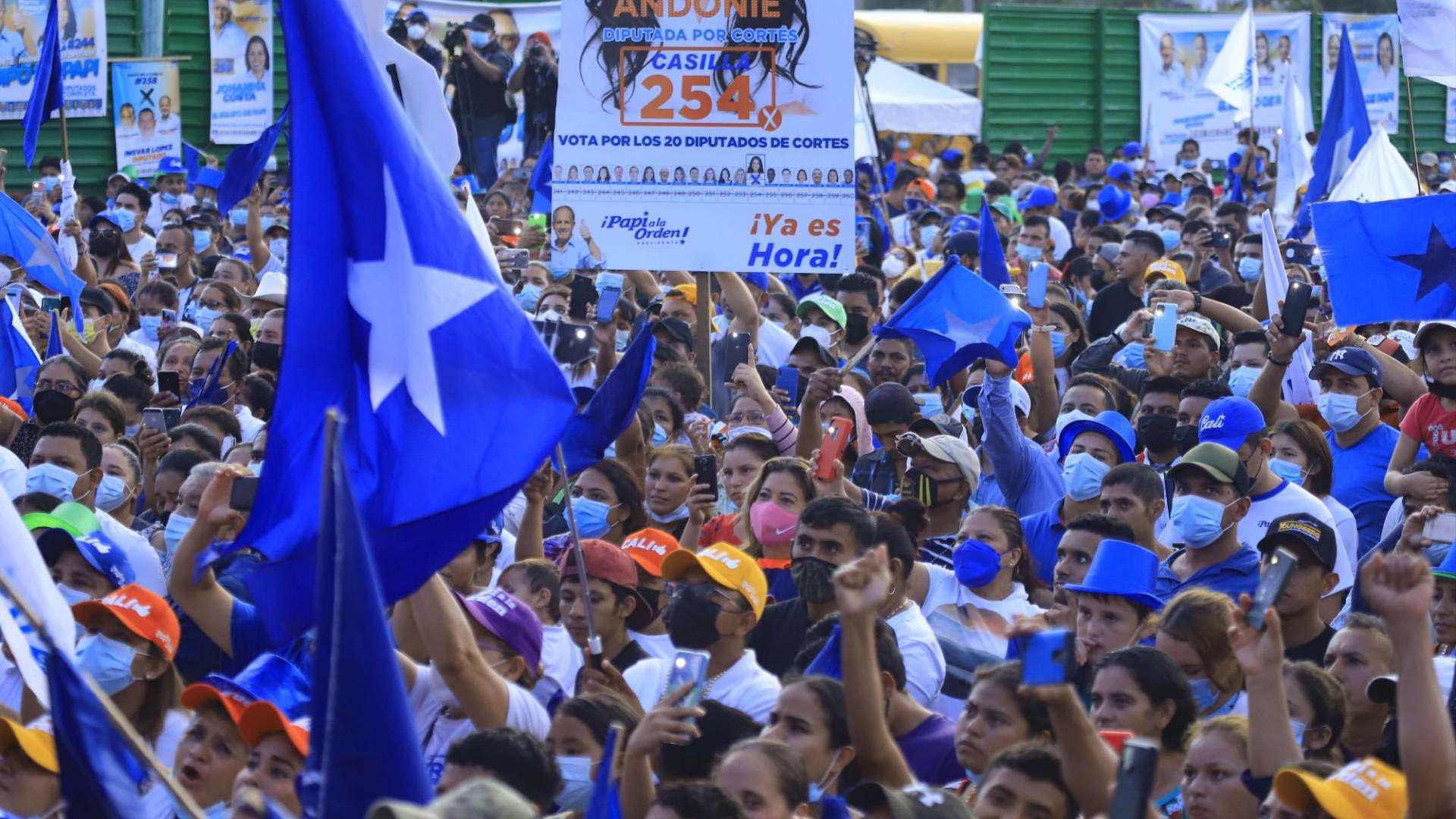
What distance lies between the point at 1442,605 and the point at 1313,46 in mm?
23536

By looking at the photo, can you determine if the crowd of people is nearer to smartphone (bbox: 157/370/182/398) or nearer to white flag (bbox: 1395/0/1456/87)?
smartphone (bbox: 157/370/182/398)

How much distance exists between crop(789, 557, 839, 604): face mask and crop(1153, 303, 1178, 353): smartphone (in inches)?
136

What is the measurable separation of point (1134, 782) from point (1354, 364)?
5.08 meters

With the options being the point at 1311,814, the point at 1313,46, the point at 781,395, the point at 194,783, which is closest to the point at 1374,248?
the point at 781,395

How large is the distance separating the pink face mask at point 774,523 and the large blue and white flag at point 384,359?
2.15 metres

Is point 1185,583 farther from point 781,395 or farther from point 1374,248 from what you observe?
point 781,395

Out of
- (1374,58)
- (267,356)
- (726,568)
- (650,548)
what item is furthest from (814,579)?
(1374,58)

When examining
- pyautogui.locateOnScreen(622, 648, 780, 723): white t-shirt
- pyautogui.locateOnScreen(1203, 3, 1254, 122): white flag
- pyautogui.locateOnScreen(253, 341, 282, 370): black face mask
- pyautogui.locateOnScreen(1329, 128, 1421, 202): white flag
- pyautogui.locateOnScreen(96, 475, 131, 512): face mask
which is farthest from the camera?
pyautogui.locateOnScreen(1203, 3, 1254, 122): white flag

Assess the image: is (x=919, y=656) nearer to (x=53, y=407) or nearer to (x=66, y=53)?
(x=53, y=407)

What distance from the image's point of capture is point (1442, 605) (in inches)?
214

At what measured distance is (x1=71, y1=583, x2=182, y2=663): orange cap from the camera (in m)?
5.25

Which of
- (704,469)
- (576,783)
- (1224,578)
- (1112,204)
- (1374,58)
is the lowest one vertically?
(576,783)

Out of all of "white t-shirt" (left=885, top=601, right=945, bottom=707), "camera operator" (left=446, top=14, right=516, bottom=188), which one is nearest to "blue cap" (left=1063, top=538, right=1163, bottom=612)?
"white t-shirt" (left=885, top=601, right=945, bottom=707)

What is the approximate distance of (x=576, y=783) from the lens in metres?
4.59
